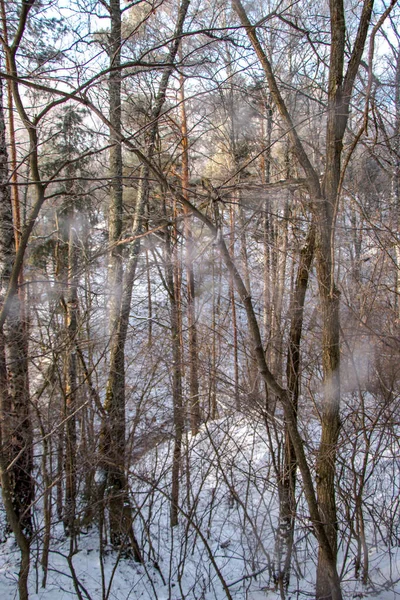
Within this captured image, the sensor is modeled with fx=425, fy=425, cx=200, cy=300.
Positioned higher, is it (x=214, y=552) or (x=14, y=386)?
(x=14, y=386)

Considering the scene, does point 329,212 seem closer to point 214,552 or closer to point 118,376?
point 118,376

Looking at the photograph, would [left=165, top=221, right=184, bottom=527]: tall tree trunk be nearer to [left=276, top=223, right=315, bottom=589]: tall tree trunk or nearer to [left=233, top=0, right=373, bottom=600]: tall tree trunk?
[left=276, top=223, right=315, bottom=589]: tall tree trunk

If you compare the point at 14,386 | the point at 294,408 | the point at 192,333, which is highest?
the point at 192,333

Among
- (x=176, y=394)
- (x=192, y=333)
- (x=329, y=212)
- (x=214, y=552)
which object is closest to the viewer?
(x=329, y=212)

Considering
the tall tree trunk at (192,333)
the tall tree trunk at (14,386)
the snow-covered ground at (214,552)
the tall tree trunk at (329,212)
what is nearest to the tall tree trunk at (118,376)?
the snow-covered ground at (214,552)

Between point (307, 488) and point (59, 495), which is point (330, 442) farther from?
point (59, 495)

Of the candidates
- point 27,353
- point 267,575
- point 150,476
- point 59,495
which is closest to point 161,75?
point 27,353

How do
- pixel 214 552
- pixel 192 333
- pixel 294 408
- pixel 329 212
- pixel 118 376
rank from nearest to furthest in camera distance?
pixel 329 212 → pixel 294 408 → pixel 214 552 → pixel 118 376 → pixel 192 333

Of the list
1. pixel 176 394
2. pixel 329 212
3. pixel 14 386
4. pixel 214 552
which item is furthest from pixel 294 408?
pixel 14 386

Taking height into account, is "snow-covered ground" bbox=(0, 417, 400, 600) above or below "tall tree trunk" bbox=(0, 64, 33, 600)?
below

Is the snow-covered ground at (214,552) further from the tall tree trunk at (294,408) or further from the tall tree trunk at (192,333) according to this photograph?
the tall tree trunk at (192,333)

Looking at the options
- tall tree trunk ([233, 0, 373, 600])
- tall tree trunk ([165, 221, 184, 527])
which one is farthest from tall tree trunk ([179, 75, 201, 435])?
tall tree trunk ([233, 0, 373, 600])

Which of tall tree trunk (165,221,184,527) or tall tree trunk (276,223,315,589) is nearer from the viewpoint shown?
tall tree trunk (276,223,315,589)

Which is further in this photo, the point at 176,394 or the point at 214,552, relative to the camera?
the point at 176,394
